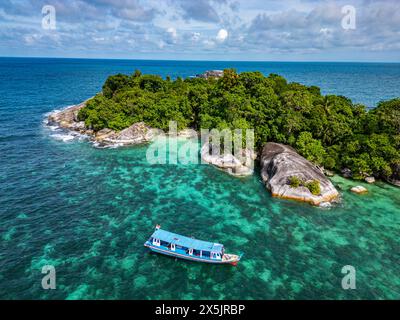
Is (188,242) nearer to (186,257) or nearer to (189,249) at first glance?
(189,249)

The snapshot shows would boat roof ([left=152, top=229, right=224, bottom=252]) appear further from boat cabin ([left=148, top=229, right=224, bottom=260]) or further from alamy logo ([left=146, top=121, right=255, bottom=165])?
alamy logo ([left=146, top=121, right=255, bottom=165])

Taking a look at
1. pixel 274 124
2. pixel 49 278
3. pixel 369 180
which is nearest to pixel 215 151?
pixel 274 124

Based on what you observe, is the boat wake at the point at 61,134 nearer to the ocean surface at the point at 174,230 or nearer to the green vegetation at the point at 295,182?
the ocean surface at the point at 174,230

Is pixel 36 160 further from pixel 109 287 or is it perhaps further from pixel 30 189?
pixel 109 287
